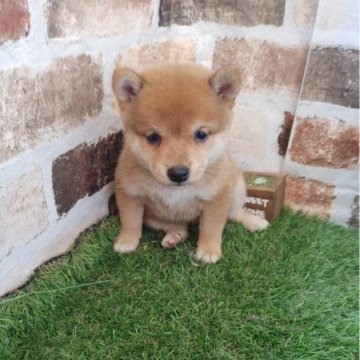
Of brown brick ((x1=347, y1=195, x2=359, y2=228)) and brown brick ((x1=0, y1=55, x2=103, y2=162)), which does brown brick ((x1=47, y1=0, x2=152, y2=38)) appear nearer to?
brown brick ((x1=0, y1=55, x2=103, y2=162))

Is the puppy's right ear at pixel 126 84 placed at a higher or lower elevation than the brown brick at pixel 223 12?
lower

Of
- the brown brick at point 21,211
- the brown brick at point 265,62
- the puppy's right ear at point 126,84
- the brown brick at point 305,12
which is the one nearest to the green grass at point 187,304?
the brown brick at point 21,211

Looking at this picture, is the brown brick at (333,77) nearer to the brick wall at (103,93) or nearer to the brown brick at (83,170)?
the brick wall at (103,93)

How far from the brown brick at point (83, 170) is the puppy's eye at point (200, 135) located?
432mm

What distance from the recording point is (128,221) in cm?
172

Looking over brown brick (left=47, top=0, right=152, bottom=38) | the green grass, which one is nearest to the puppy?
the green grass

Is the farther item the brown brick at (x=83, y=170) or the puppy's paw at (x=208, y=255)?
the puppy's paw at (x=208, y=255)

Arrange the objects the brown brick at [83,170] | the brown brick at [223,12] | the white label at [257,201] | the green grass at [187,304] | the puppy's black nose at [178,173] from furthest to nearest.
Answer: the white label at [257,201]
the brown brick at [223,12]
the brown brick at [83,170]
the puppy's black nose at [178,173]
the green grass at [187,304]

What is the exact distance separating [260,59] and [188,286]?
102cm

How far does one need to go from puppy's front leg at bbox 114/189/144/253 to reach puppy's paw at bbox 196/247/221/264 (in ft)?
0.85

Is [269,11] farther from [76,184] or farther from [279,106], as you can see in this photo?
[76,184]

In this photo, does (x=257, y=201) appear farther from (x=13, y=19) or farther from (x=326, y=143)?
(x=13, y=19)

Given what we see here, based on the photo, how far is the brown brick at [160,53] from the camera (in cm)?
179

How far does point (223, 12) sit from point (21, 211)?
118 cm
